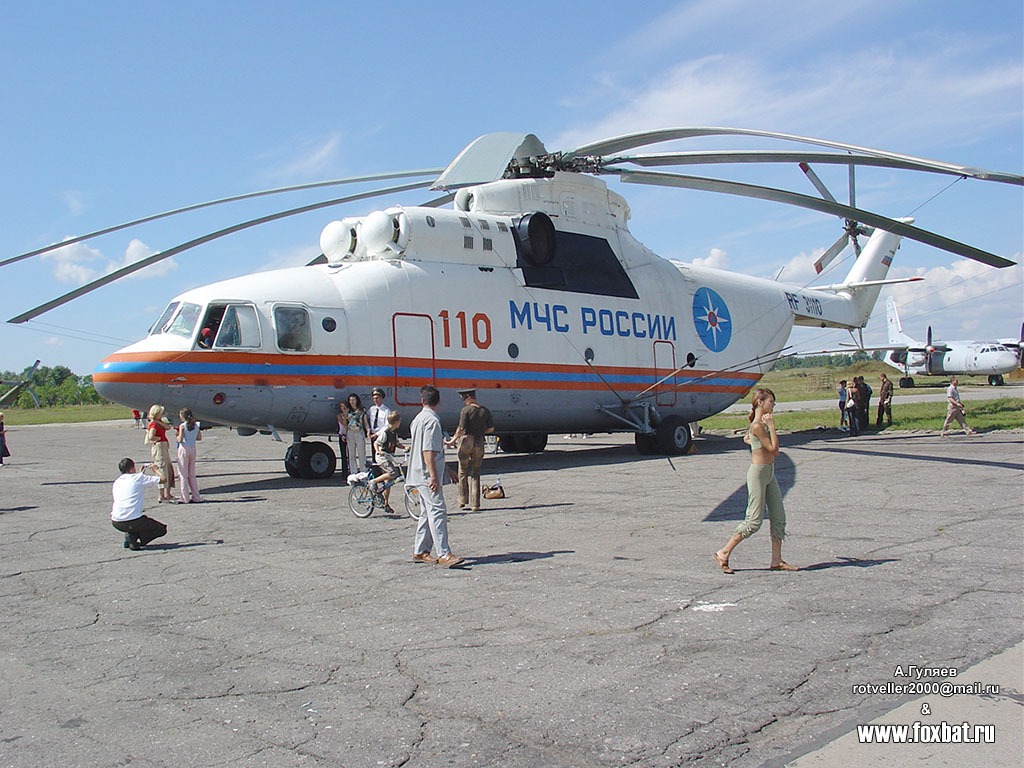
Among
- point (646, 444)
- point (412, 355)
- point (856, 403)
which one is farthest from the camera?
point (856, 403)

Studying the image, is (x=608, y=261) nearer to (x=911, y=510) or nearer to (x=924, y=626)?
(x=911, y=510)

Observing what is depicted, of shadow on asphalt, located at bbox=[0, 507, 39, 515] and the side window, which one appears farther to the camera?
the side window

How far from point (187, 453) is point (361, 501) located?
358 centimetres

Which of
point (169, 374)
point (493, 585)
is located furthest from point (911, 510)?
point (169, 374)

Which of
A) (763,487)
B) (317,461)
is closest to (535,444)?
(317,461)

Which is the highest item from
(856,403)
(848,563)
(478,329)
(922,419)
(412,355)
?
(478,329)

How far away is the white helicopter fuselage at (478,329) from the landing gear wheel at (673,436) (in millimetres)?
353

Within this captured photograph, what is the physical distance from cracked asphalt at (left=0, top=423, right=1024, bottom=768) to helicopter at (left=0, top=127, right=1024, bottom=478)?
11.6 feet

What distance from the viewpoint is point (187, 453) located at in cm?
1245

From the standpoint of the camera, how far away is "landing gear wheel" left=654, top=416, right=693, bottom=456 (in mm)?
18391

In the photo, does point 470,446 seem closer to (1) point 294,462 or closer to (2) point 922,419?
(1) point 294,462

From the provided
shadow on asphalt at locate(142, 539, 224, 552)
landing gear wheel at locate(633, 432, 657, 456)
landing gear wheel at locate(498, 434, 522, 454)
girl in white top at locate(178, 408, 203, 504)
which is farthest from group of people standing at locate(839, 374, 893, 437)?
shadow on asphalt at locate(142, 539, 224, 552)

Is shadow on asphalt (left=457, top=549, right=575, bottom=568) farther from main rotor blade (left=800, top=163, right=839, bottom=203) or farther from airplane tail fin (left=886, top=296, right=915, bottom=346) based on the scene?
airplane tail fin (left=886, top=296, right=915, bottom=346)

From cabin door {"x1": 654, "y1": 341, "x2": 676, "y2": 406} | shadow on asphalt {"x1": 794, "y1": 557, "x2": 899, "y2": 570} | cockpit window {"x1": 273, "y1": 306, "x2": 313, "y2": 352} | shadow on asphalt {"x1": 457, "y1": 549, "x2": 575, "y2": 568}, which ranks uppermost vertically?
cockpit window {"x1": 273, "y1": 306, "x2": 313, "y2": 352}
